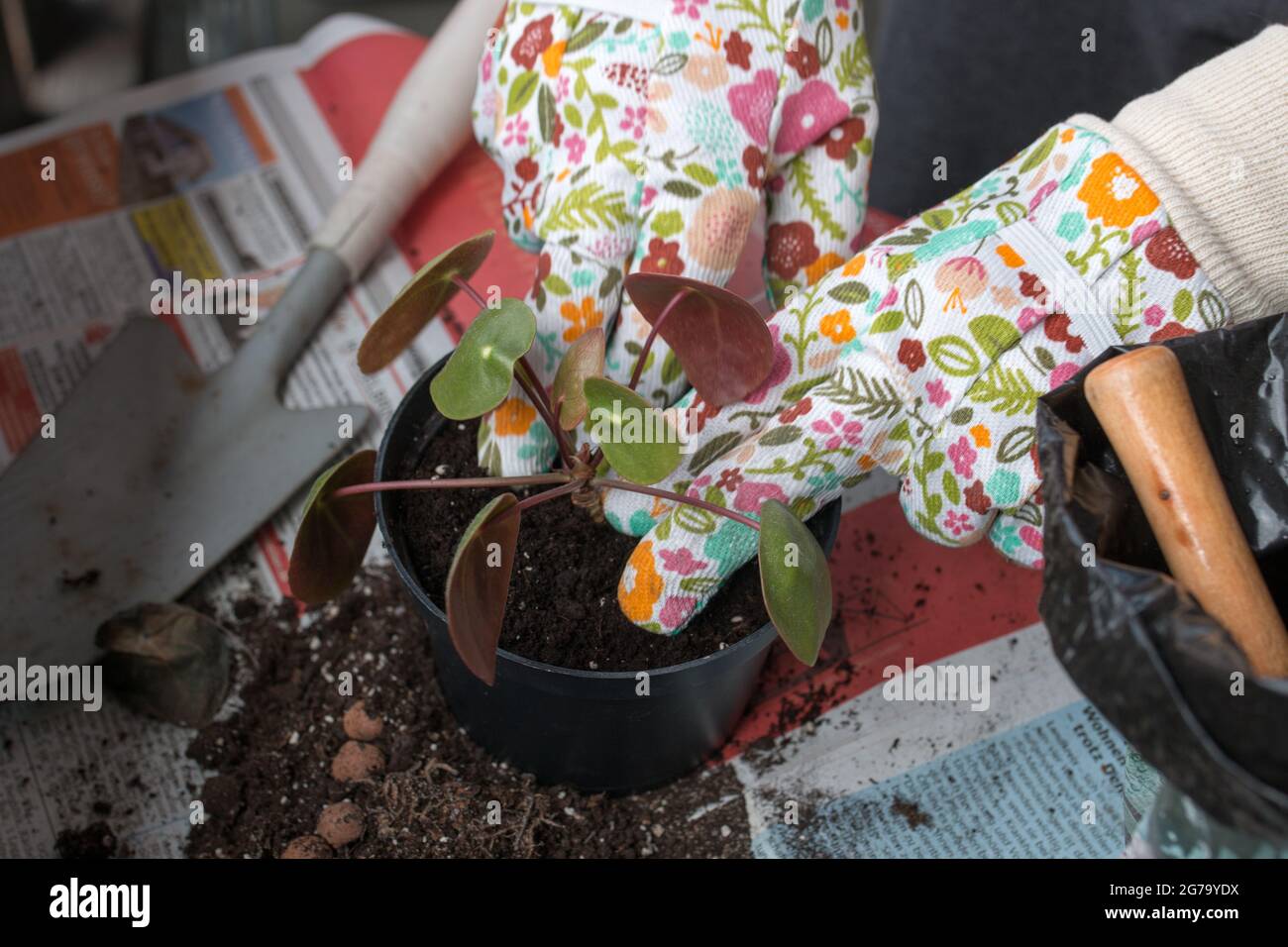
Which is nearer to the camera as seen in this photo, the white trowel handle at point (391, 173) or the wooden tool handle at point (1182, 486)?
the wooden tool handle at point (1182, 486)

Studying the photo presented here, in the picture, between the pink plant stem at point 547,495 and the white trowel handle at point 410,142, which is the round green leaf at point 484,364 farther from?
the white trowel handle at point 410,142

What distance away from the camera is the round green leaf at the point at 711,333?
55 cm

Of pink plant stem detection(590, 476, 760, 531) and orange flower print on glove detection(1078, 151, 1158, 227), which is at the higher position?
orange flower print on glove detection(1078, 151, 1158, 227)

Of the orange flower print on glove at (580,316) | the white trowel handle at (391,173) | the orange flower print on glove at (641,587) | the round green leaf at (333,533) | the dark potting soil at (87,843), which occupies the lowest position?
the dark potting soil at (87,843)

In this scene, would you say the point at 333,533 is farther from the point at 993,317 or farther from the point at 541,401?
the point at 993,317

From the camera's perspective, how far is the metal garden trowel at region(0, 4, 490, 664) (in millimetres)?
829

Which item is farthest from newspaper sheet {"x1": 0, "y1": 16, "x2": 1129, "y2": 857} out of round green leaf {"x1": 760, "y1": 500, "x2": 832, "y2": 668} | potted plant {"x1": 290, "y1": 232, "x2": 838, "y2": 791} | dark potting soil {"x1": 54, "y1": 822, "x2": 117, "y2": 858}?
round green leaf {"x1": 760, "y1": 500, "x2": 832, "y2": 668}

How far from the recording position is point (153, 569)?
85cm

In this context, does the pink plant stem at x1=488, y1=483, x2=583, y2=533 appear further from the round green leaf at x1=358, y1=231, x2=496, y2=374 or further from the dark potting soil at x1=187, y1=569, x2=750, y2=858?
the dark potting soil at x1=187, y1=569, x2=750, y2=858

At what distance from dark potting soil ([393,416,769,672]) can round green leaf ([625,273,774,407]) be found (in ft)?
0.44

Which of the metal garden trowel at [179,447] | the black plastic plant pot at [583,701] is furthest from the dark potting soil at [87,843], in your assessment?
the black plastic plant pot at [583,701]
